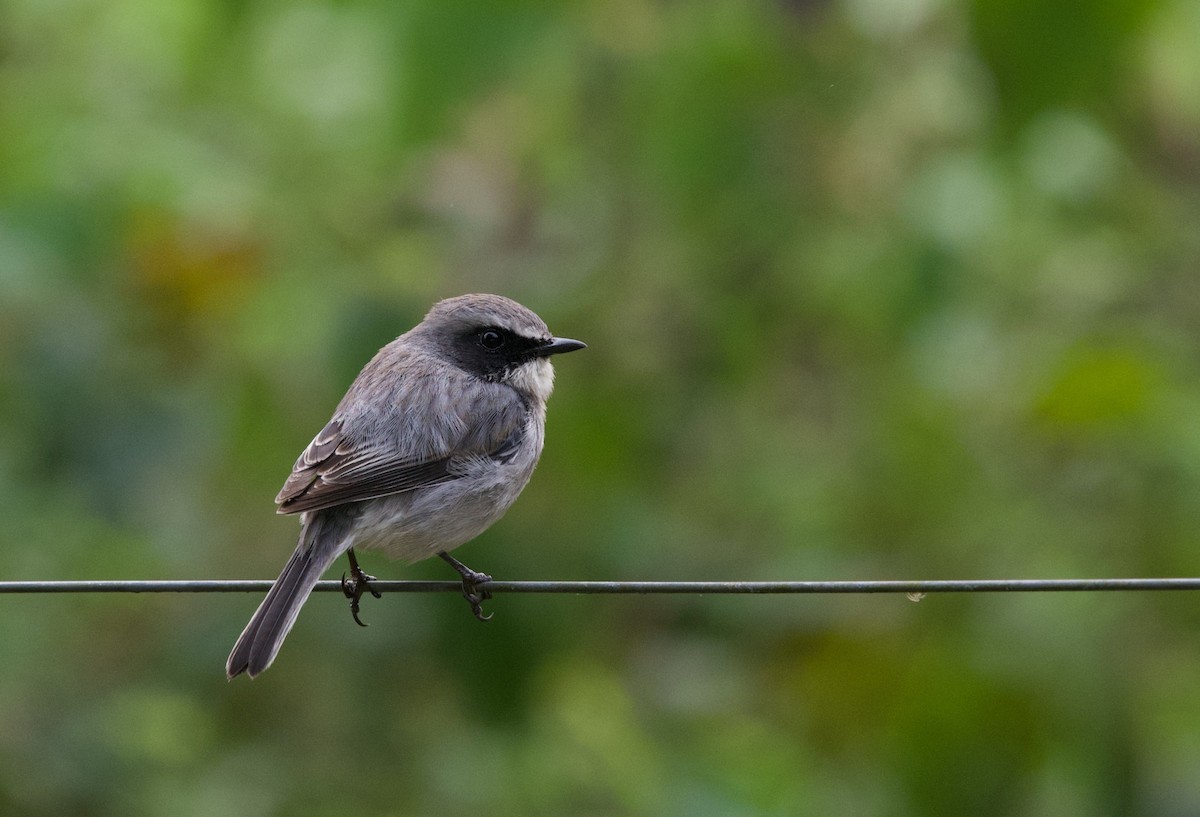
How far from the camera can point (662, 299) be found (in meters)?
4.93

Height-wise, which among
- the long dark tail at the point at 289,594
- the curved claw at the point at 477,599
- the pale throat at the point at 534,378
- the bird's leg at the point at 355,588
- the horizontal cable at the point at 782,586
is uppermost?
the pale throat at the point at 534,378

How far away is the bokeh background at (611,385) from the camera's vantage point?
408cm

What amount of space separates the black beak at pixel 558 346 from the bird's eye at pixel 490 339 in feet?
0.72

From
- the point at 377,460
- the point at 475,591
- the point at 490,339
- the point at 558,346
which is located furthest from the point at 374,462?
the point at 490,339

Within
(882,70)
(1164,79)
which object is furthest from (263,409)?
(1164,79)

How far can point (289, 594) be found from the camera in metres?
3.98

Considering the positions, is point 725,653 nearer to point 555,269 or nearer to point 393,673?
point 393,673

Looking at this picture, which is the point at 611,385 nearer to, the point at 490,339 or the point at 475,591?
the point at 490,339

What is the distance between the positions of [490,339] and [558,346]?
0.49 meters

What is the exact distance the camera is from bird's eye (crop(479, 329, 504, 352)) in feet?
16.8

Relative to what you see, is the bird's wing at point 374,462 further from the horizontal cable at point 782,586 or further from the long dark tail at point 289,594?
the horizontal cable at point 782,586

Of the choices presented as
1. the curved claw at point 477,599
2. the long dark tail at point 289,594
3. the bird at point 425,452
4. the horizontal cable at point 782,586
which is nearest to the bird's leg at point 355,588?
the bird at point 425,452

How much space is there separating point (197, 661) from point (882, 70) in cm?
312

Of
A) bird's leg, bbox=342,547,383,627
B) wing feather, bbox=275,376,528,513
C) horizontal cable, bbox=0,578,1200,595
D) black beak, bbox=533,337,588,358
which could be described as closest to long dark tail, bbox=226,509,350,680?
wing feather, bbox=275,376,528,513
